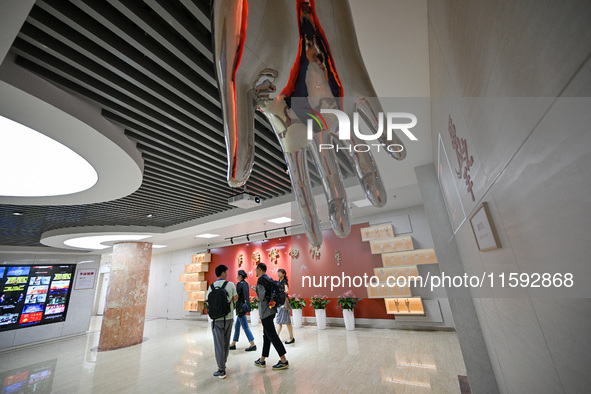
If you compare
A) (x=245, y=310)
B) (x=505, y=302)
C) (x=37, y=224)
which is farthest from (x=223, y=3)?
(x=37, y=224)

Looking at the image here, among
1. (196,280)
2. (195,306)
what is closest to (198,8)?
(196,280)

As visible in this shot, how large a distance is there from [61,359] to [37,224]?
3.26 metres

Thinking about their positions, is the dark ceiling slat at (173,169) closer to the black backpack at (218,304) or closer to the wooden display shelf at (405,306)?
the black backpack at (218,304)

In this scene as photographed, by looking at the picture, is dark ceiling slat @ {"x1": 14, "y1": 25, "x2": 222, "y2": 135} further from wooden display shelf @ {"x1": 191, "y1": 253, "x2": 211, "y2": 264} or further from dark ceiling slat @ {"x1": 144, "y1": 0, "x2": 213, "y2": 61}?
wooden display shelf @ {"x1": 191, "y1": 253, "x2": 211, "y2": 264}

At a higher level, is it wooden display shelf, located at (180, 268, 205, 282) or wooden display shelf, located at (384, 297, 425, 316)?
wooden display shelf, located at (180, 268, 205, 282)

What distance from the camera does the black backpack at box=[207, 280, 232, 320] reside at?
11.7 feet

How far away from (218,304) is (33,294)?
8.99m

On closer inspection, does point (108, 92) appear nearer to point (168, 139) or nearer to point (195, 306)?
point (168, 139)

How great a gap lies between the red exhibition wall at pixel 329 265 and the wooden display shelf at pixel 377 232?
0.36 meters

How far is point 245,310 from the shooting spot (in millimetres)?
4328

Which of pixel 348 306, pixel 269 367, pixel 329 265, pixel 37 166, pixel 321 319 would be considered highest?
pixel 37 166

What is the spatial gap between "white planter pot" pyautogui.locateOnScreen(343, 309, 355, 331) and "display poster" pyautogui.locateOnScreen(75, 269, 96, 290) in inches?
386

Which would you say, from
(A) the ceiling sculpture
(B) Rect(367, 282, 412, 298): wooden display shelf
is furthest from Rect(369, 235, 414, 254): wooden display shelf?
(A) the ceiling sculpture

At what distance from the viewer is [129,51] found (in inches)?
73.0
